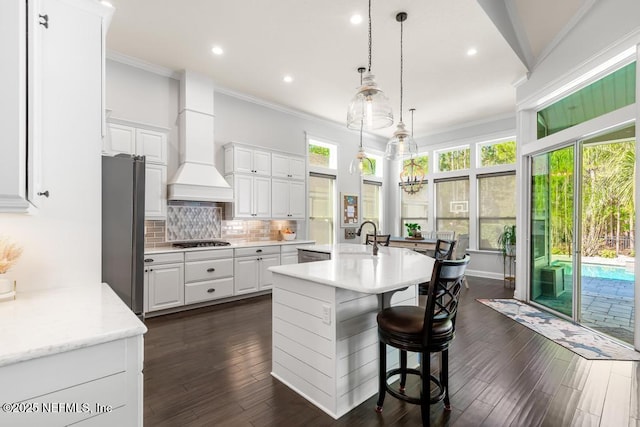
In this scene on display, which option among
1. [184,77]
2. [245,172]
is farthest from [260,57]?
[245,172]

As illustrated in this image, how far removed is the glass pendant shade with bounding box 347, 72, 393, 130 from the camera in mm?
2502

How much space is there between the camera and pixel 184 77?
473cm

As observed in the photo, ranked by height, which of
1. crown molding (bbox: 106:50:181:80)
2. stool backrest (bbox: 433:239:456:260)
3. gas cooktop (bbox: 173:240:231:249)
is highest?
crown molding (bbox: 106:50:181:80)

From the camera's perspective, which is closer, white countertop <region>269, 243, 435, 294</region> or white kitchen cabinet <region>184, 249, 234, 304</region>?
white countertop <region>269, 243, 435, 294</region>

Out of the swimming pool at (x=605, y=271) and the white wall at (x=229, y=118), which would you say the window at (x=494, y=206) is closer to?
the swimming pool at (x=605, y=271)

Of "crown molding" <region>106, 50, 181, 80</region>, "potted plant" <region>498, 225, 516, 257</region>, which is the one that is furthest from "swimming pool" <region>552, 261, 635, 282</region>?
"crown molding" <region>106, 50, 181, 80</region>

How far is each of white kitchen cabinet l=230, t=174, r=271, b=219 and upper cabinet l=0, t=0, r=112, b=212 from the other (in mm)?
3333

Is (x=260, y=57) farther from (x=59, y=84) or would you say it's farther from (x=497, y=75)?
(x=497, y=75)

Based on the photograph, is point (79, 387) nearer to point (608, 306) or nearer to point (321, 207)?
point (608, 306)

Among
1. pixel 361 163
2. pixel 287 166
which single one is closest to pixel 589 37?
pixel 361 163

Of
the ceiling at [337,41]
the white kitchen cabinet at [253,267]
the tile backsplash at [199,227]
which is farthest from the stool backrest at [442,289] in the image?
the tile backsplash at [199,227]

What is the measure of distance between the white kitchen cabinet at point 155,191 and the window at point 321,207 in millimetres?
3105

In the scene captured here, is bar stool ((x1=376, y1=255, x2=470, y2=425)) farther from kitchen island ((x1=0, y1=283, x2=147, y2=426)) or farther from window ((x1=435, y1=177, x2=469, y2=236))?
window ((x1=435, y1=177, x2=469, y2=236))

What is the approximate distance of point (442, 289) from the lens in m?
1.92
